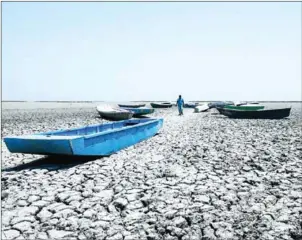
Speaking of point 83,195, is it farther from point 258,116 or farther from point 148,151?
point 258,116

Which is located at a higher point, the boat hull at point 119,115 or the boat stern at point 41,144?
the boat stern at point 41,144

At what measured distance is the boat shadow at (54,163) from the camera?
27.4 ft

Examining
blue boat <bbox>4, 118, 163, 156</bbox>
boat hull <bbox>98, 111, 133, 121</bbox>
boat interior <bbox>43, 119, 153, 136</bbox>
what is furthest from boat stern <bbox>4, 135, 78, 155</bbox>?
boat hull <bbox>98, 111, 133, 121</bbox>

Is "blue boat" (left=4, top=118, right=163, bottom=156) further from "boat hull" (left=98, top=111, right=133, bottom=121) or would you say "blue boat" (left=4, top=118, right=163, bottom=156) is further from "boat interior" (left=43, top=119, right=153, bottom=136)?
"boat hull" (left=98, top=111, right=133, bottom=121)

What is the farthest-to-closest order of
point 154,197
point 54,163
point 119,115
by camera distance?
1. point 119,115
2. point 54,163
3. point 154,197

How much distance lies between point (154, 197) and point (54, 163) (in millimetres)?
4166

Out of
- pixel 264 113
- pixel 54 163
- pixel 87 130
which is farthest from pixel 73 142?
pixel 264 113

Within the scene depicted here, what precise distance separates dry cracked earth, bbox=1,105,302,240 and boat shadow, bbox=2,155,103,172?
0.10ft

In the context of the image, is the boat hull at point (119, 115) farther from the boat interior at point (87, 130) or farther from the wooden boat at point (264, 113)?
the wooden boat at point (264, 113)

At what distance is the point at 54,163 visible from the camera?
885 centimetres

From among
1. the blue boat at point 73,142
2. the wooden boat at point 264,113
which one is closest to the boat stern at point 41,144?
the blue boat at point 73,142

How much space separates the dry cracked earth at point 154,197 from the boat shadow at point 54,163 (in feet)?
0.10

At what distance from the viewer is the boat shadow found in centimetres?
835

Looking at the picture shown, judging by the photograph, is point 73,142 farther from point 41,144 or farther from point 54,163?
point 54,163
